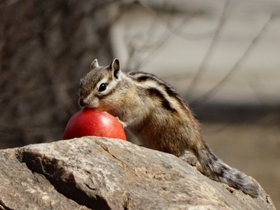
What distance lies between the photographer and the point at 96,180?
4.71m

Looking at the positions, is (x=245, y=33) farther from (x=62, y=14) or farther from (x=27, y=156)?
(x=27, y=156)

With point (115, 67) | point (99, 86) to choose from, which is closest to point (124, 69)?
point (115, 67)

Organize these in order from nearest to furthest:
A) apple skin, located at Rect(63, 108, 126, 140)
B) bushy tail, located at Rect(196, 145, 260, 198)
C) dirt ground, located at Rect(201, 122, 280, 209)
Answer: apple skin, located at Rect(63, 108, 126, 140) < bushy tail, located at Rect(196, 145, 260, 198) < dirt ground, located at Rect(201, 122, 280, 209)

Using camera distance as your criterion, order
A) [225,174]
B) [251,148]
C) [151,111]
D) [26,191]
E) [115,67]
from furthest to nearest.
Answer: [251,148] → [115,67] → [151,111] → [225,174] → [26,191]

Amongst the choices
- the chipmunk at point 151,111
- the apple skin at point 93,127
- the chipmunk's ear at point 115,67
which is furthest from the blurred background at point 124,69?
the apple skin at point 93,127

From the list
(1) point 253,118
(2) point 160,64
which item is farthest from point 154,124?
(2) point 160,64

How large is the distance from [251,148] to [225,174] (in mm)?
7733

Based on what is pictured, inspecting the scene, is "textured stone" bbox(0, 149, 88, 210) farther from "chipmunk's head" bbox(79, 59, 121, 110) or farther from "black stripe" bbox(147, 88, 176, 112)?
"black stripe" bbox(147, 88, 176, 112)

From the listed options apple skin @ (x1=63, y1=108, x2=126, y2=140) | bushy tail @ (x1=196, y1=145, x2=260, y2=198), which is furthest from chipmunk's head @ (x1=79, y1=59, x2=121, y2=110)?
bushy tail @ (x1=196, y1=145, x2=260, y2=198)

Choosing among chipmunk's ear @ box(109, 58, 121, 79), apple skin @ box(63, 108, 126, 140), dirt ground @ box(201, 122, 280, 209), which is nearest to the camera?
apple skin @ box(63, 108, 126, 140)

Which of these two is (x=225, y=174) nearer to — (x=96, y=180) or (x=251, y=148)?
(x=96, y=180)

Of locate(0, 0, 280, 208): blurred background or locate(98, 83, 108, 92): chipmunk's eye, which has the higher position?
locate(98, 83, 108, 92): chipmunk's eye

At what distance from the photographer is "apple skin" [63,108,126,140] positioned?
559 cm

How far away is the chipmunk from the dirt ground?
5.39m
